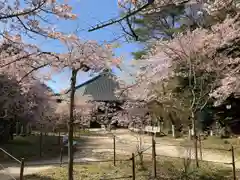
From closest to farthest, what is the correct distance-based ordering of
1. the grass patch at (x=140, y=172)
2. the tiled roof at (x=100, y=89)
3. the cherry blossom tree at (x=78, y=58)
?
the cherry blossom tree at (x=78, y=58) → the grass patch at (x=140, y=172) → the tiled roof at (x=100, y=89)

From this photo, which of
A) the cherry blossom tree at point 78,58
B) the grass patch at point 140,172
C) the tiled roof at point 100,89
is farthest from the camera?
the tiled roof at point 100,89

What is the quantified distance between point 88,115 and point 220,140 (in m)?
9.09

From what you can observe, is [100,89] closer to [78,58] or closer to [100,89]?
[100,89]

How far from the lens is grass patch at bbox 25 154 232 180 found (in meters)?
8.86

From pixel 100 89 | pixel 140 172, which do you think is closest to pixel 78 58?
pixel 140 172

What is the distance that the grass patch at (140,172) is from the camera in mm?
8859

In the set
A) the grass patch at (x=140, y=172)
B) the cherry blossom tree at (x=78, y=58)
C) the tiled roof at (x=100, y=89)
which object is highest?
the tiled roof at (x=100, y=89)

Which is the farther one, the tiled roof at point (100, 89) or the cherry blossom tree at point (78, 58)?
the tiled roof at point (100, 89)

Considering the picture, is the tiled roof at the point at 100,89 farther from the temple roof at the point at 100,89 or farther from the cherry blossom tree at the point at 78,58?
the cherry blossom tree at the point at 78,58

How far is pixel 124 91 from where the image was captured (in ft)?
54.1

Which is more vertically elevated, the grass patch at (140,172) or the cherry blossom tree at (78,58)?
the cherry blossom tree at (78,58)

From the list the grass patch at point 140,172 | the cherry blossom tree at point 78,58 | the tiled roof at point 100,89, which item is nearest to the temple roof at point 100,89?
the tiled roof at point 100,89

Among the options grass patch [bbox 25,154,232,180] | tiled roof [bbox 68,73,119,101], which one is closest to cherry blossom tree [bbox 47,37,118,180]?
grass patch [bbox 25,154,232,180]

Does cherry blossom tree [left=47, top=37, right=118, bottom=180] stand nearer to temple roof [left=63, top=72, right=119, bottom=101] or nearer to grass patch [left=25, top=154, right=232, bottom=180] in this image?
grass patch [left=25, top=154, right=232, bottom=180]
